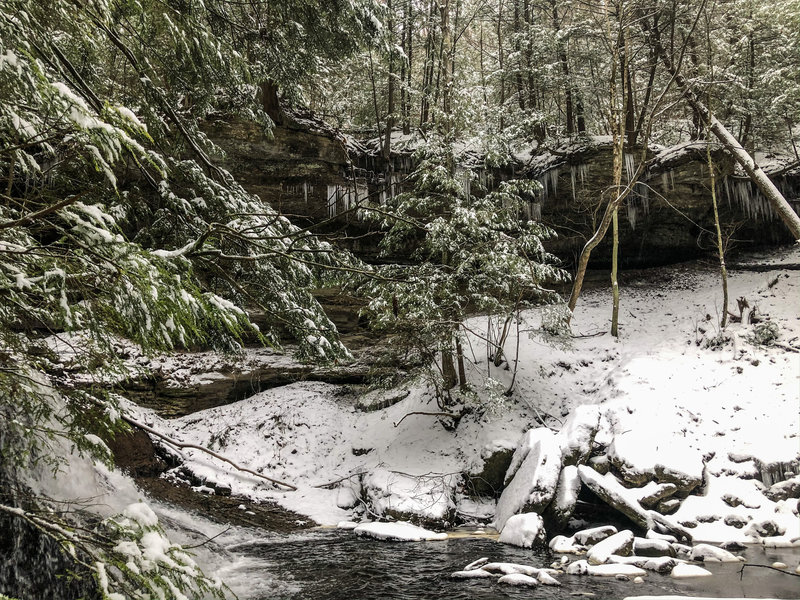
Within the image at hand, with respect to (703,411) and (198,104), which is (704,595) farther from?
(198,104)

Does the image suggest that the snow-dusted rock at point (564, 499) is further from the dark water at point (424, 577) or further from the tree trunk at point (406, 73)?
the tree trunk at point (406, 73)


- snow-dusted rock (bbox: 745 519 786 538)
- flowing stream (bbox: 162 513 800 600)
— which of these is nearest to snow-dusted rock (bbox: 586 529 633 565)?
flowing stream (bbox: 162 513 800 600)

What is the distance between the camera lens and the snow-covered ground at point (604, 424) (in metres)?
7.32

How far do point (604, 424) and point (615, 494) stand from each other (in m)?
1.68

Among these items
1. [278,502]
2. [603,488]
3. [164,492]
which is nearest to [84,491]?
[164,492]

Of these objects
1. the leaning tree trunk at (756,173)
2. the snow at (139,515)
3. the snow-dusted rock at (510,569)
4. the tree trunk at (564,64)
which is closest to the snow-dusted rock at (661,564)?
the snow-dusted rock at (510,569)

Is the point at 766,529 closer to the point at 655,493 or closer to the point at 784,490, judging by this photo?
the point at 784,490

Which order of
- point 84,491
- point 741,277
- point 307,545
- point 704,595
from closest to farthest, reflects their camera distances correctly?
point 84,491
point 704,595
point 307,545
point 741,277

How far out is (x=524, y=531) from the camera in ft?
21.9

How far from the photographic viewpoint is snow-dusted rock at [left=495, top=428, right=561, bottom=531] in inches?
285

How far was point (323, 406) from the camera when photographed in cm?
1224

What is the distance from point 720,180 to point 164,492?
16640mm

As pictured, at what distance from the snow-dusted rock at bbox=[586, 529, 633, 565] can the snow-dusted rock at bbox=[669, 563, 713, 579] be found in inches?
27.6

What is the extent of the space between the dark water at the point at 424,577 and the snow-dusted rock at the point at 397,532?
0.20 metres
